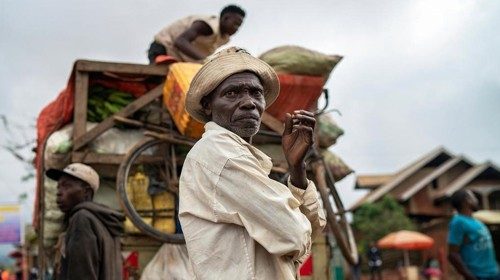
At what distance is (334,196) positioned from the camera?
619 cm

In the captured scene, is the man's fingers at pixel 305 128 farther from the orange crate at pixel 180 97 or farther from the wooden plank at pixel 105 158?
the wooden plank at pixel 105 158

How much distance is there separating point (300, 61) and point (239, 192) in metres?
3.49

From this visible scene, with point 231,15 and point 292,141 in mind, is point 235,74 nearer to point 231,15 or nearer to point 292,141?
Result: point 292,141

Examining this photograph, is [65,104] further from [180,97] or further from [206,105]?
[206,105]

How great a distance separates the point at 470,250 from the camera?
612 cm

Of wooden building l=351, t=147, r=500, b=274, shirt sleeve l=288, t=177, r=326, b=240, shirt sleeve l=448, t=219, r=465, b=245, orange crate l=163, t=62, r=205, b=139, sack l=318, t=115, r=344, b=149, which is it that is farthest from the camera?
wooden building l=351, t=147, r=500, b=274

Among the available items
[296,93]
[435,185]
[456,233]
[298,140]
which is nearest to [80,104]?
[296,93]

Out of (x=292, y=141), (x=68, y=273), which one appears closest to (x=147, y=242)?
(x=68, y=273)

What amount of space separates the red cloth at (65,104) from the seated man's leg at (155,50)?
785mm

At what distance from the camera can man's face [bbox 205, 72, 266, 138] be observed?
2.50 meters

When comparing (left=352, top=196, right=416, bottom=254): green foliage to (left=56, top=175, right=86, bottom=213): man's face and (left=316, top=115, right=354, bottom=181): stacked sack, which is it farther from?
(left=56, top=175, right=86, bottom=213): man's face

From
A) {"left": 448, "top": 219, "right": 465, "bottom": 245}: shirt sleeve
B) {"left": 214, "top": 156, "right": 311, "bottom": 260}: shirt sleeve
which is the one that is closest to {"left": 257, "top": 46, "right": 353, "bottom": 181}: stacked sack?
{"left": 448, "top": 219, "right": 465, "bottom": 245}: shirt sleeve

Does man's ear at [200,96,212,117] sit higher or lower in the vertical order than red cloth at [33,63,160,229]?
higher

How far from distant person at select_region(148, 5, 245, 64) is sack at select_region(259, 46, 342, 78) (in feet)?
2.59
